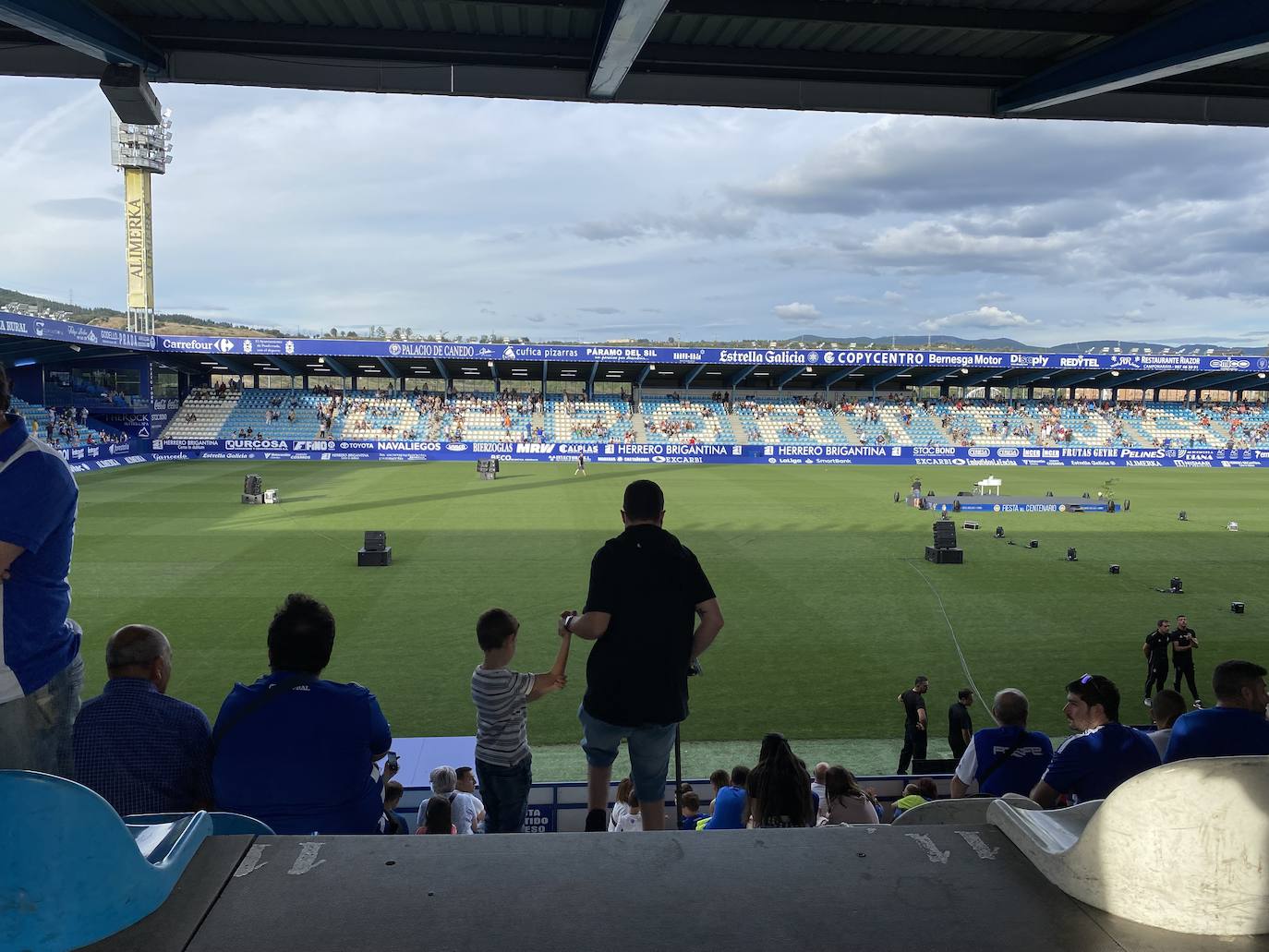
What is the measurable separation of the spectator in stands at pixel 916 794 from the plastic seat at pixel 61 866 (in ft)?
18.5

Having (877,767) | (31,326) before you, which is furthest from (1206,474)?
(31,326)

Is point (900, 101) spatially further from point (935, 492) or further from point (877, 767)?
point (935, 492)

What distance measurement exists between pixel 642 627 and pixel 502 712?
44.2 inches

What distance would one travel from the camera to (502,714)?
4508mm

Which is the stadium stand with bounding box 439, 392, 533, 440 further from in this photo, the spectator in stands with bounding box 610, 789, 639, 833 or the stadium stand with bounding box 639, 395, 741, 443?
the spectator in stands with bounding box 610, 789, 639, 833

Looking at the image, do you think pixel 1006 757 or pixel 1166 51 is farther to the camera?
pixel 1166 51

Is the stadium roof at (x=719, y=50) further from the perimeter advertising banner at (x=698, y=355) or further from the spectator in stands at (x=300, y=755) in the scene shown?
the perimeter advertising banner at (x=698, y=355)

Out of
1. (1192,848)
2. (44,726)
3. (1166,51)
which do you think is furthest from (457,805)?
(1166,51)

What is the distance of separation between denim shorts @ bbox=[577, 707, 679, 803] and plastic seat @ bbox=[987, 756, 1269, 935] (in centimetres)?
252

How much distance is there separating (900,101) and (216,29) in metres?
5.60

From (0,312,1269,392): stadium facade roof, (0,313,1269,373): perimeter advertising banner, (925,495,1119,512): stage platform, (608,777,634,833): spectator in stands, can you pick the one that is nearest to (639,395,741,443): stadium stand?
(0,312,1269,392): stadium facade roof

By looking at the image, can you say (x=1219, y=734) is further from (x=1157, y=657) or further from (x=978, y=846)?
(x=1157, y=657)

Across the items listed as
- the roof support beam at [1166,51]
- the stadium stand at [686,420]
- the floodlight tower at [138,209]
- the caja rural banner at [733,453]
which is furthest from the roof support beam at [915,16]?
the floodlight tower at [138,209]

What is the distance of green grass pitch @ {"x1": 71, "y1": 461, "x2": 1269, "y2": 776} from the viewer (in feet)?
37.8
